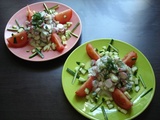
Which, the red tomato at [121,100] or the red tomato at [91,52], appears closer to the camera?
the red tomato at [121,100]

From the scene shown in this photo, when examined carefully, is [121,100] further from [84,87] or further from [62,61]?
[62,61]

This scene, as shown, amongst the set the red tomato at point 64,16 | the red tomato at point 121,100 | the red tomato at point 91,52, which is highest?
the red tomato at point 64,16

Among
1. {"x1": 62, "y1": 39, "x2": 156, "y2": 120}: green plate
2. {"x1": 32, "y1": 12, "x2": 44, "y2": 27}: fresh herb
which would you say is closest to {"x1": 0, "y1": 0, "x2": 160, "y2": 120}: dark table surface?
{"x1": 62, "y1": 39, "x2": 156, "y2": 120}: green plate

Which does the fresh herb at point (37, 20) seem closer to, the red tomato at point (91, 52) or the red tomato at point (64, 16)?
the red tomato at point (64, 16)

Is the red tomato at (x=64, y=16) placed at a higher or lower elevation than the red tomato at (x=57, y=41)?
higher

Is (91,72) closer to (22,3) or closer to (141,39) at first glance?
(141,39)

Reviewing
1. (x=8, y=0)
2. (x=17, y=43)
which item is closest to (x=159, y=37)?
(x=17, y=43)

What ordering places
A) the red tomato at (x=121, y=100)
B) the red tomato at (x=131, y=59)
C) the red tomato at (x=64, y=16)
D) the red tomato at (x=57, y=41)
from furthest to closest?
the red tomato at (x=64, y=16), the red tomato at (x=57, y=41), the red tomato at (x=131, y=59), the red tomato at (x=121, y=100)

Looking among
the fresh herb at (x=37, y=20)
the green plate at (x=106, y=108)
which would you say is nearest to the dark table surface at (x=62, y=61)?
the green plate at (x=106, y=108)

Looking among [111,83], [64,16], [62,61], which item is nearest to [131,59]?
[111,83]
